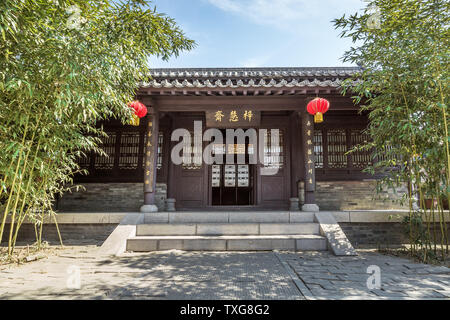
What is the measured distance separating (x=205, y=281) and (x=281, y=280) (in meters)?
0.92

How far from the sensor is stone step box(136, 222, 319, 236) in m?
5.03

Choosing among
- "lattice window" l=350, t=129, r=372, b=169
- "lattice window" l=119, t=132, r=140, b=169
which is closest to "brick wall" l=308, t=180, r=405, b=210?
"lattice window" l=350, t=129, r=372, b=169

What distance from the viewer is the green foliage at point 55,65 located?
9.76ft

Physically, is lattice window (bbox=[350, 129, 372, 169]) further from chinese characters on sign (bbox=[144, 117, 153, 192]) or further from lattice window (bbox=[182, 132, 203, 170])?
chinese characters on sign (bbox=[144, 117, 153, 192])

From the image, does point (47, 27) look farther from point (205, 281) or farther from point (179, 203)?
point (179, 203)

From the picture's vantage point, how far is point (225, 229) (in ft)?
16.6

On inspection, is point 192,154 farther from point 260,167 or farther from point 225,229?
point 225,229

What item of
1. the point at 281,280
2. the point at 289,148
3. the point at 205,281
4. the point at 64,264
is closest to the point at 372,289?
the point at 281,280

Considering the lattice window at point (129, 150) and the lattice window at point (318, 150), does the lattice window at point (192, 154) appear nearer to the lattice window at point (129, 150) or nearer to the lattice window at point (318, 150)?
A: the lattice window at point (129, 150)

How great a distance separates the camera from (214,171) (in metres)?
8.80

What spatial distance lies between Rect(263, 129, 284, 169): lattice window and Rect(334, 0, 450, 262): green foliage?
318cm

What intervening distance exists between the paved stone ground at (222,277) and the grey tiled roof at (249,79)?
11.4ft

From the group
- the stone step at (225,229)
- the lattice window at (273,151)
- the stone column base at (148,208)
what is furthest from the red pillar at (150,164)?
the lattice window at (273,151)
